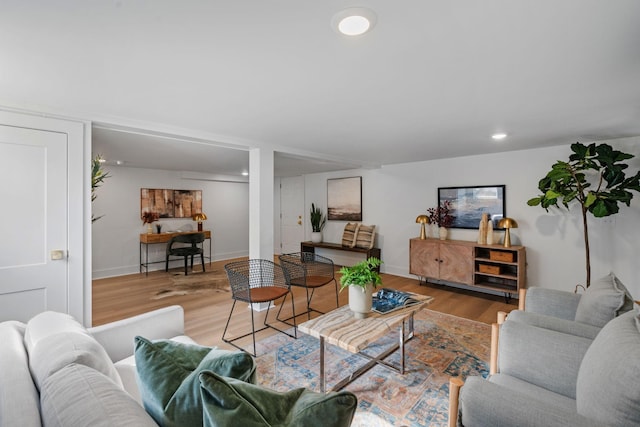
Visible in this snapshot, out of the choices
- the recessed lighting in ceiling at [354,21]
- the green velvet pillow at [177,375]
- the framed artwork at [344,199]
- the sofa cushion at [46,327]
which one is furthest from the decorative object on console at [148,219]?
the recessed lighting in ceiling at [354,21]

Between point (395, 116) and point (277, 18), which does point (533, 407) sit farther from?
point (395, 116)

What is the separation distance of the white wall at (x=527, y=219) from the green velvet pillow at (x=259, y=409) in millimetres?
4501

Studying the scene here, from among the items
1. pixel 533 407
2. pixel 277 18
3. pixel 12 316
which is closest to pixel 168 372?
pixel 533 407

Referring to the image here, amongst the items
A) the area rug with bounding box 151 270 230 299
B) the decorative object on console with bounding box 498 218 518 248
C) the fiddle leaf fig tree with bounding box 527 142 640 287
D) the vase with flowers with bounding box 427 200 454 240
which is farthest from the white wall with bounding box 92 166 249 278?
the fiddle leaf fig tree with bounding box 527 142 640 287

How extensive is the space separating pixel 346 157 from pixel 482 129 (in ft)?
7.15

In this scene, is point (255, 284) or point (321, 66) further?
point (255, 284)

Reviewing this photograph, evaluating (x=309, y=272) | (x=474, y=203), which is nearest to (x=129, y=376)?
(x=309, y=272)

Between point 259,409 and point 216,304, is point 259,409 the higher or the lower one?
the higher one

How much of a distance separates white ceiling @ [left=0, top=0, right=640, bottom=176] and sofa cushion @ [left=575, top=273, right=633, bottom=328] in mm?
1299

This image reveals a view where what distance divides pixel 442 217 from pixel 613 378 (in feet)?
13.3

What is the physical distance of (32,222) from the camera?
235 centimetres

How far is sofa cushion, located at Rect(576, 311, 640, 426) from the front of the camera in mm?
949

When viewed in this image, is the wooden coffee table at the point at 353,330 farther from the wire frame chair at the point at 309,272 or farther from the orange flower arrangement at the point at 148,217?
the orange flower arrangement at the point at 148,217

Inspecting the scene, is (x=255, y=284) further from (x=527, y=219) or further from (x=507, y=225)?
(x=527, y=219)
